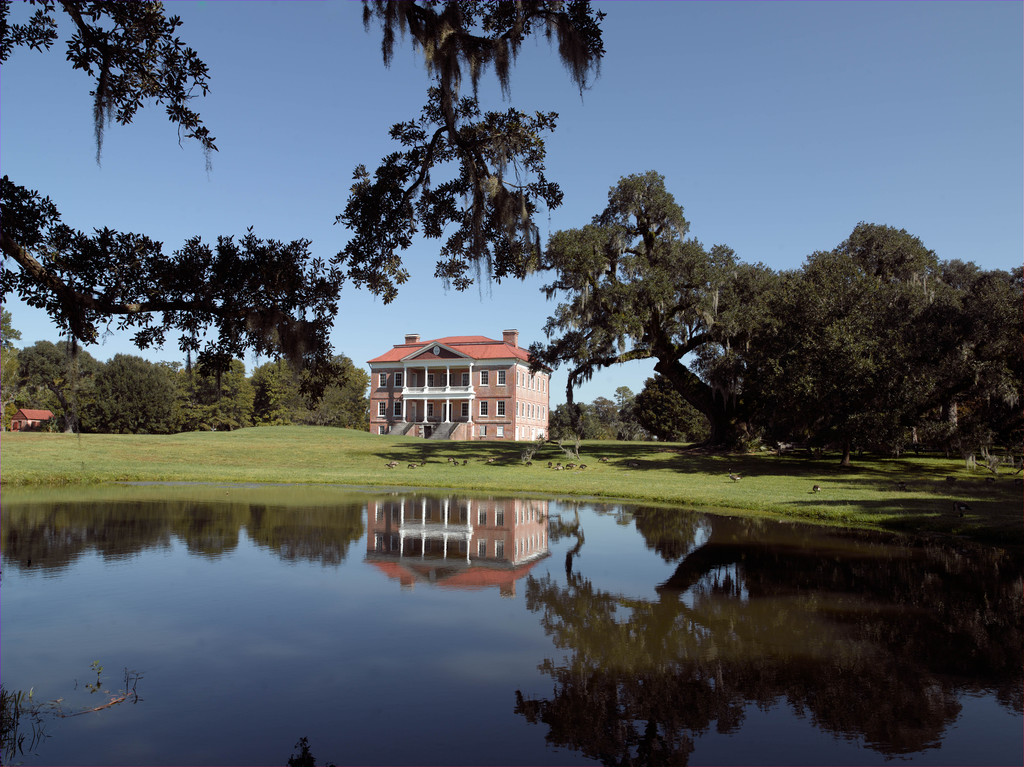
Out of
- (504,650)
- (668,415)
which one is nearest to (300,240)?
(504,650)

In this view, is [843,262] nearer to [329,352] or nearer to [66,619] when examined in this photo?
[329,352]

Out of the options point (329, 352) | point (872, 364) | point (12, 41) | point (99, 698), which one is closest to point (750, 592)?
point (329, 352)

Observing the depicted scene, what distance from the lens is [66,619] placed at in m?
8.00

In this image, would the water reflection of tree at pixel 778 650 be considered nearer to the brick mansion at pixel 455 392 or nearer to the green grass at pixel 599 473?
the green grass at pixel 599 473

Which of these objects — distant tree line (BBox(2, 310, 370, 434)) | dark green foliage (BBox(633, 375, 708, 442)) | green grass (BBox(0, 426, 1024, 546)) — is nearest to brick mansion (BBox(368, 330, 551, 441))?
distant tree line (BBox(2, 310, 370, 434))

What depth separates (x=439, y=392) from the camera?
66.5 m

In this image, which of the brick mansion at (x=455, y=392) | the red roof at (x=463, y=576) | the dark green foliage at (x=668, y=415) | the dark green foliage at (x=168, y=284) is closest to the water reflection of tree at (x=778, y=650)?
the red roof at (x=463, y=576)

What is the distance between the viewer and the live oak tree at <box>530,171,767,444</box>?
3412 centimetres

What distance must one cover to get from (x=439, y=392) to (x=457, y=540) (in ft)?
172

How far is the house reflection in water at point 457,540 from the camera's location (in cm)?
1121

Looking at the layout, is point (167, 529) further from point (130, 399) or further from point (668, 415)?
point (130, 399)

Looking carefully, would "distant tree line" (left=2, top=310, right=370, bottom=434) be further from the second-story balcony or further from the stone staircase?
the stone staircase

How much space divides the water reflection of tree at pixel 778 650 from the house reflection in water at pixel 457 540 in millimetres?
1306

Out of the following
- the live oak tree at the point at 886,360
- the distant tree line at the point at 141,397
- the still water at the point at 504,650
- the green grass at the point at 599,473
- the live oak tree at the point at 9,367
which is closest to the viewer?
the still water at the point at 504,650
